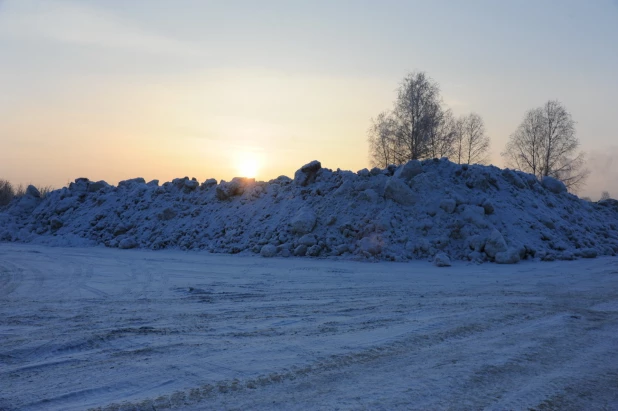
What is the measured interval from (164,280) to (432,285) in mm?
5939

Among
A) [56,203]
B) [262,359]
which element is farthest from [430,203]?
[56,203]

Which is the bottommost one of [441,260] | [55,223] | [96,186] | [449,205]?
[441,260]

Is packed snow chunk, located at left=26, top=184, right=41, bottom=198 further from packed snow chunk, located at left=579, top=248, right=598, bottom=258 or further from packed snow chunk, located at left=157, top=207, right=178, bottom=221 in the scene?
packed snow chunk, located at left=579, top=248, right=598, bottom=258

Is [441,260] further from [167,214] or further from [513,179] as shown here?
[167,214]

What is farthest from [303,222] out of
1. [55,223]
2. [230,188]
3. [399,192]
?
[55,223]

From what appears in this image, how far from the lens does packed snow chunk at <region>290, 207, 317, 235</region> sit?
620 inches

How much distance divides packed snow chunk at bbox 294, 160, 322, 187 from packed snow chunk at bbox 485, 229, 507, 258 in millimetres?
7325

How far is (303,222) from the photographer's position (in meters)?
15.8

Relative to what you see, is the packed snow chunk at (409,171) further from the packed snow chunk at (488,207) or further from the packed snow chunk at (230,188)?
the packed snow chunk at (230,188)

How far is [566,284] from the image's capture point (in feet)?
34.4

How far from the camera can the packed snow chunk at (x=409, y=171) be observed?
672 inches

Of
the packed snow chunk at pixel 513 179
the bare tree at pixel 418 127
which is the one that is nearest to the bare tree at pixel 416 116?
the bare tree at pixel 418 127

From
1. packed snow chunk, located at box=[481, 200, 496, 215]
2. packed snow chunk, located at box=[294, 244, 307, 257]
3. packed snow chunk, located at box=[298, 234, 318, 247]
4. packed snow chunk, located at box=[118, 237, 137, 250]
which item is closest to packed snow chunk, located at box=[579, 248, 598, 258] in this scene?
packed snow chunk, located at box=[481, 200, 496, 215]

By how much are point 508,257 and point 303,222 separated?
6.42 m
